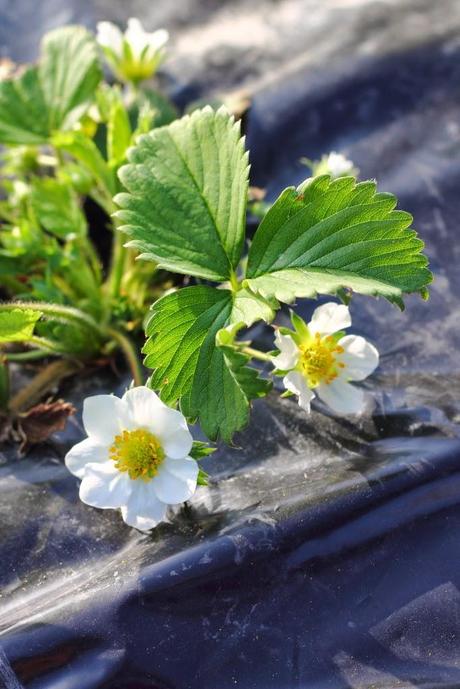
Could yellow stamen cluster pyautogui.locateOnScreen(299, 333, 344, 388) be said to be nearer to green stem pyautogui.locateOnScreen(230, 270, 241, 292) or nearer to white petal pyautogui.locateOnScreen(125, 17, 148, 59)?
green stem pyautogui.locateOnScreen(230, 270, 241, 292)

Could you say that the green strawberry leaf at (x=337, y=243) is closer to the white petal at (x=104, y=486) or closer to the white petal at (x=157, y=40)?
the white petal at (x=104, y=486)

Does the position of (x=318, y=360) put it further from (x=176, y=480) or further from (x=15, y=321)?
(x=15, y=321)

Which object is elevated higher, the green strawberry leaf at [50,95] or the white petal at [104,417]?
the green strawberry leaf at [50,95]

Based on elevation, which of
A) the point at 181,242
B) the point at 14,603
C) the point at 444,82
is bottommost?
the point at 14,603

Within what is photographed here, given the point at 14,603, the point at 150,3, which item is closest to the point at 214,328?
the point at 14,603

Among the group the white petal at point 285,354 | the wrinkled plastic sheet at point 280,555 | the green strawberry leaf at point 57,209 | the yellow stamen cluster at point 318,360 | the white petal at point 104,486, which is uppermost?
the green strawberry leaf at point 57,209

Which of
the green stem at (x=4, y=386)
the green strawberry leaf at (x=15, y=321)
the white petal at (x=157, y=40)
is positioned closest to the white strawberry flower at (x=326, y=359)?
the green strawberry leaf at (x=15, y=321)

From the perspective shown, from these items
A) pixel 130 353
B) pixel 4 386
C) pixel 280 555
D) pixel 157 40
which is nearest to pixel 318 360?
pixel 280 555

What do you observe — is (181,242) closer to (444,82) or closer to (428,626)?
(428,626)
